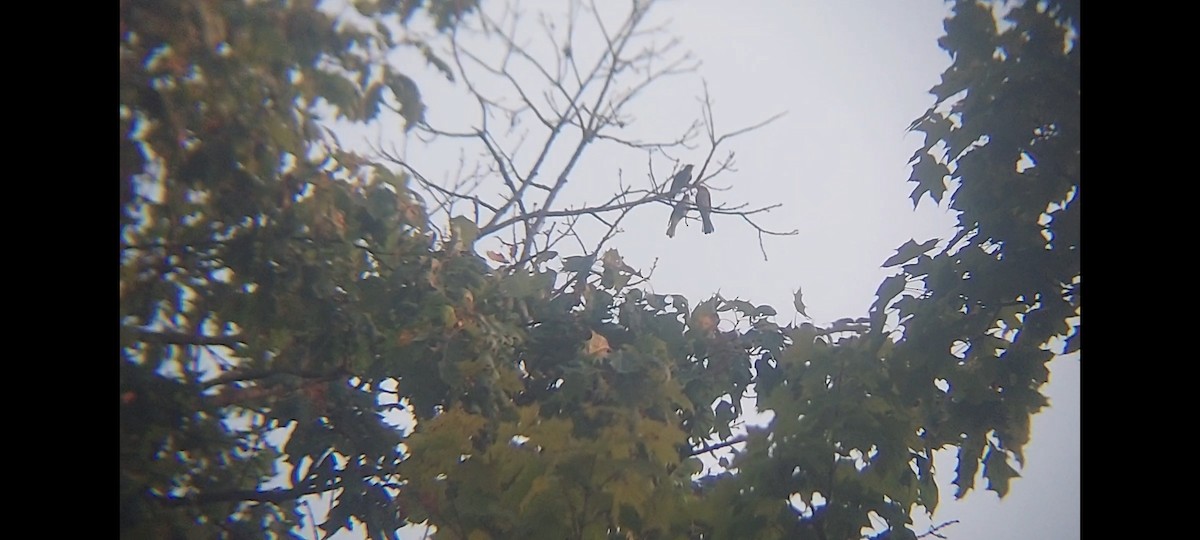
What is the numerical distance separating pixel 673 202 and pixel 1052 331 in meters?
0.53

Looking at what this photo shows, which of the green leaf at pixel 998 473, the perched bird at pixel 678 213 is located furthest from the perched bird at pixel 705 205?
the green leaf at pixel 998 473

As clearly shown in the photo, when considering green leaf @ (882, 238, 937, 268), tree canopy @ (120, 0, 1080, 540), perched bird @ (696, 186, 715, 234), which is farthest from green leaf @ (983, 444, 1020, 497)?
perched bird @ (696, 186, 715, 234)

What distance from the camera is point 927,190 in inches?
43.7

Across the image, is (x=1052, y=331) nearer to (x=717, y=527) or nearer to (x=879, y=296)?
(x=879, y=296)

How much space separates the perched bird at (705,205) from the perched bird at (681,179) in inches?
0.7

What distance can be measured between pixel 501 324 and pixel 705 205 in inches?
11.9

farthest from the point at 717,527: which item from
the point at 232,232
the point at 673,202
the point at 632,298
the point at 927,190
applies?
the point at 232,232

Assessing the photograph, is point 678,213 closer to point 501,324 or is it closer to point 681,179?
point 681,179

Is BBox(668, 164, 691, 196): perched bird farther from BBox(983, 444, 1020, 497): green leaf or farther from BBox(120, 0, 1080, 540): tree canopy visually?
BBox(983, 444, 1020, 497): green leaf

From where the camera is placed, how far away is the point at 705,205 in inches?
42.3

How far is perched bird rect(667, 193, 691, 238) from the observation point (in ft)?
3.51

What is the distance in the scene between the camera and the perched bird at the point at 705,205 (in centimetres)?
107

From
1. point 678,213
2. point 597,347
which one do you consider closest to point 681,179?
point 678,213

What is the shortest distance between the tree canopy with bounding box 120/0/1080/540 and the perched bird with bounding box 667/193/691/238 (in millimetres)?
15
